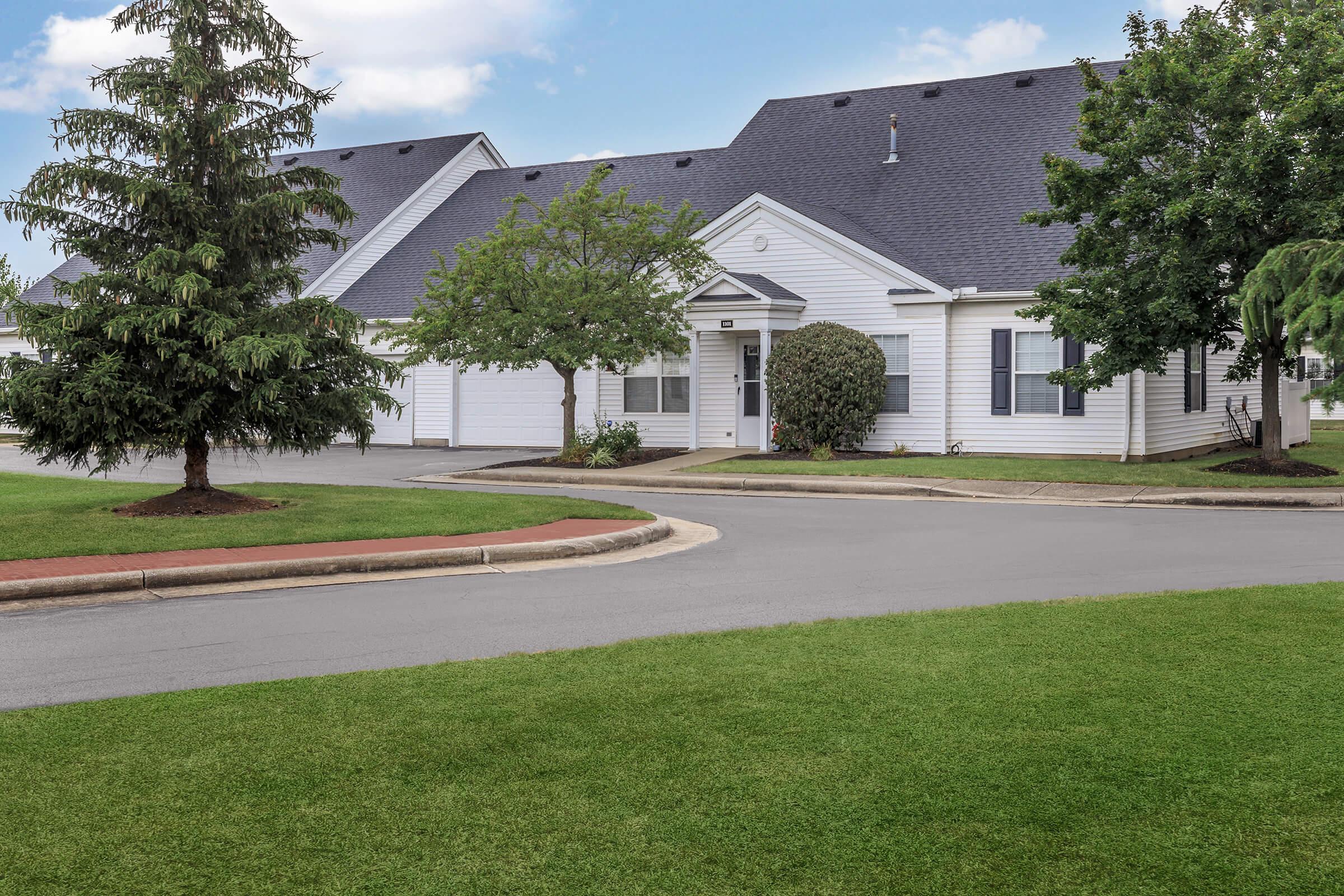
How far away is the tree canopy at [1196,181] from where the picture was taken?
58.4 feet

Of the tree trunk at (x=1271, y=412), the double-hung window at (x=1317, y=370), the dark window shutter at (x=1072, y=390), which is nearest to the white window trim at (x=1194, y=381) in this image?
the dark window shutter at (x=1072, y=390)

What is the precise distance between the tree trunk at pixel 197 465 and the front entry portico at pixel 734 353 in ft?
38.8

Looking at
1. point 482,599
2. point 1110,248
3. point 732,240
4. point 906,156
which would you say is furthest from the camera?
point 906,156

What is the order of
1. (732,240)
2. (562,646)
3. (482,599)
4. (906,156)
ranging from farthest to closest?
(906,156)
(732,240)
(482,599)
(562,646)

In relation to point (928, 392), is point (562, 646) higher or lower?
lower

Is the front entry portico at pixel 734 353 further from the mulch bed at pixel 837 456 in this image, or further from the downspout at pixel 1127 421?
the downspout at pixel 1127 421

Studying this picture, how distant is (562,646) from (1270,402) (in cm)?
1605

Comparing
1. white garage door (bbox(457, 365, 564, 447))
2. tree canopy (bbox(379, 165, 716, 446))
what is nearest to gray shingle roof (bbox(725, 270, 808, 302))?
tree canopy (bbox(379, 165, 716, 446))

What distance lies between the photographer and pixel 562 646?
7.47m

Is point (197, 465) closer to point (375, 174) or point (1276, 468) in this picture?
point (1276, 468)

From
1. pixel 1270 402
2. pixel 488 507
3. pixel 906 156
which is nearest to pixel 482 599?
pixel 488 507

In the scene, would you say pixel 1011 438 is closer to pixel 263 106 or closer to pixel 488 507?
pixel 488 507

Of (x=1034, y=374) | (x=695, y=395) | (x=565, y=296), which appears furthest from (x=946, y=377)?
(x=565, y=296)

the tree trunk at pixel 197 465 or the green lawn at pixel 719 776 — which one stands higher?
the tree trunk at pixel 197 465
